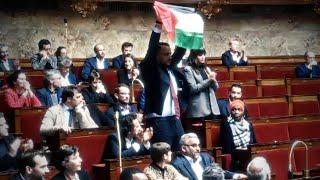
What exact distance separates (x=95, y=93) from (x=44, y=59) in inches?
16.7

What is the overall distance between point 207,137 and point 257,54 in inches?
66.8

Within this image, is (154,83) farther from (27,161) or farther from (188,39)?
(27,161)

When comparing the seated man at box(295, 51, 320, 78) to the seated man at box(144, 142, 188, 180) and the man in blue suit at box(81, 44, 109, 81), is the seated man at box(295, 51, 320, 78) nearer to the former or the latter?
the man in blue suit at box(81, 44, 109, 81)

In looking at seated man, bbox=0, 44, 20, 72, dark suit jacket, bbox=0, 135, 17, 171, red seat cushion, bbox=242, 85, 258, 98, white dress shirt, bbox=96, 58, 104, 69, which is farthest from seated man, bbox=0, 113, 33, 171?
red seat cushion, bbox=242, 85, 258, 98

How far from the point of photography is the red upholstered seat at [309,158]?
1731 mm

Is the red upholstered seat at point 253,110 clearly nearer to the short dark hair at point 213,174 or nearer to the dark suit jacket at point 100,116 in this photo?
the dark suit jacket at point 100,116

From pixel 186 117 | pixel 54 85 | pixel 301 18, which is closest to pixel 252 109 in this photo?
pixel 186 117

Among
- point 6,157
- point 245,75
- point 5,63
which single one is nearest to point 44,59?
point 5,63

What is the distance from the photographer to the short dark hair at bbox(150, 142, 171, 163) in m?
1.36

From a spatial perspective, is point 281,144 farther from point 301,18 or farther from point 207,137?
point 301,18

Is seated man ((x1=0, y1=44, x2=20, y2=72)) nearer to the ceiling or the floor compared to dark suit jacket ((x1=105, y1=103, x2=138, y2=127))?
nearer to the ceiling

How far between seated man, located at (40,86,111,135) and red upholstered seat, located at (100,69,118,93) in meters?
0.49

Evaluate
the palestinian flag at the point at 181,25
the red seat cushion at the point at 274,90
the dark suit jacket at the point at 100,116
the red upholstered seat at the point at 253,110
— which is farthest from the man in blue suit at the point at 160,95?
the red seat cushion at the point at 274,90

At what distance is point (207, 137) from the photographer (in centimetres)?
182
